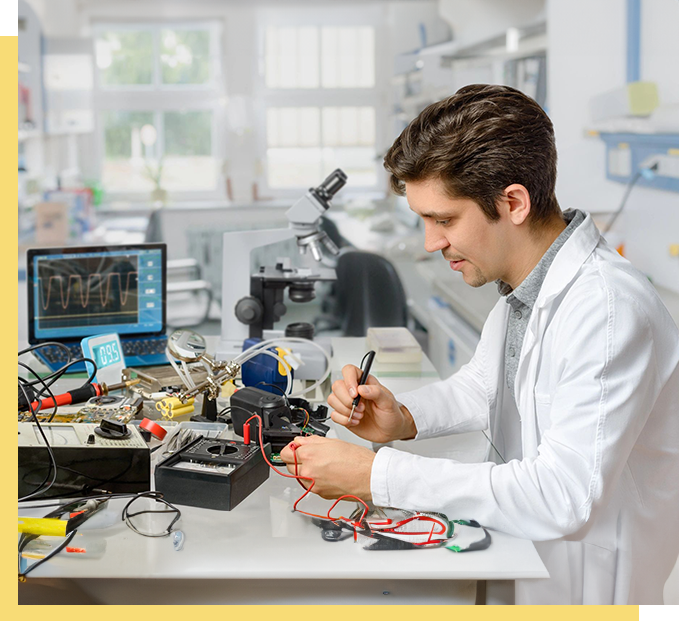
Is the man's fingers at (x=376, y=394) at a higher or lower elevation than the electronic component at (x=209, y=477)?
higher

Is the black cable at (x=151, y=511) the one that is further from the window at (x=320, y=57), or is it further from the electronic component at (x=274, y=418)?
the window at (x=320, y=57)

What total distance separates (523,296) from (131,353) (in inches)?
41.0

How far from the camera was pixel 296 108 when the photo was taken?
3441mm

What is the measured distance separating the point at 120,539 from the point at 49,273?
1000 millimetres

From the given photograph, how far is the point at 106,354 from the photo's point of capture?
170 centimetres

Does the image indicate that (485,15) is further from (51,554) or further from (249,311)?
(51,554)

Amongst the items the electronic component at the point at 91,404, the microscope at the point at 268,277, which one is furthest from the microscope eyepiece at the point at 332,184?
the electronic component at the point at 91,404

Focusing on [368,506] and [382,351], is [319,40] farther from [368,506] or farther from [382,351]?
[368,506]

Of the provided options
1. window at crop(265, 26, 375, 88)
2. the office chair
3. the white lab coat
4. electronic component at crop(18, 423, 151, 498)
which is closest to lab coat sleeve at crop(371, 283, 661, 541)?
the white lab coat

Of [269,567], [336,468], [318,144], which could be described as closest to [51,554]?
[269,567]

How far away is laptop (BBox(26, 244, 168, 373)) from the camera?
1808mm

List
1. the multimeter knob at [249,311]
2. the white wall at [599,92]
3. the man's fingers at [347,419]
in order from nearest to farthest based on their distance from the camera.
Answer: the man's fingers at [347,419], the multimeter knob at [249,311], the white wall at [599,92]

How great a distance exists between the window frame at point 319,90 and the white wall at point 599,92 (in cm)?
80

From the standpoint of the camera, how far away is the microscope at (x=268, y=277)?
6.51 ft
